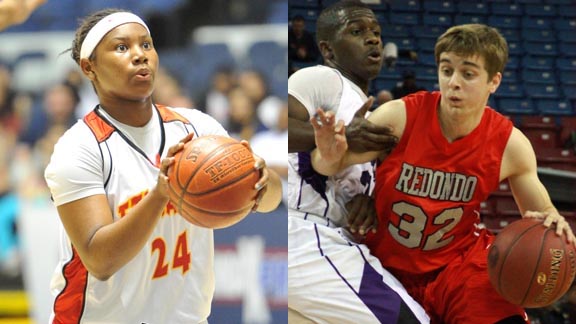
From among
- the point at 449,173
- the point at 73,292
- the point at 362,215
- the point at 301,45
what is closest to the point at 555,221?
the point at 449,173

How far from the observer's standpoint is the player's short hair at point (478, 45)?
245cm

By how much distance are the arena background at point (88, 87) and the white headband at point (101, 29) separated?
3446mm

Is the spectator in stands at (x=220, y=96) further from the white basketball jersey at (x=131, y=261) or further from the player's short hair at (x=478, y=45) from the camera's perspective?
the white basketball jersey at (x=131, y=261)

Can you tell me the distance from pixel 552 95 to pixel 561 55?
2.32 feet

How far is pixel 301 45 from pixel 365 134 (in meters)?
3.71

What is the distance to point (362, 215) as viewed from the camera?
8.09 ft

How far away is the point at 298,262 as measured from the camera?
2492 mm

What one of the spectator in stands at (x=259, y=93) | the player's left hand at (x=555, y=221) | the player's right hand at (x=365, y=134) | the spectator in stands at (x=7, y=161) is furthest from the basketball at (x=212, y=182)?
the spectator in stands at (x=7, y=161)

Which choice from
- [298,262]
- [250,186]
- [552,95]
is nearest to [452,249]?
[298,262]

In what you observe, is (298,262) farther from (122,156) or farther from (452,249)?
(122,156)

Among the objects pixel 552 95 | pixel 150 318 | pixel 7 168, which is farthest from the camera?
pixel 552 95

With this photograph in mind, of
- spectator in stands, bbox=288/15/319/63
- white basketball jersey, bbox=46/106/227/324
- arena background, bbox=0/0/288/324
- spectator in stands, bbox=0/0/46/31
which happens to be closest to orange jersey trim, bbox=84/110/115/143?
white basketball jersey, bbox=46/106/227/324

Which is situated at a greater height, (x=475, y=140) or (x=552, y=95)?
(x=475, y=140)

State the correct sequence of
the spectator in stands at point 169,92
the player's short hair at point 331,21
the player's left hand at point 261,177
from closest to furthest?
the player's left hand at point 261,177
the player's short hair at point 331,21
the spectator in stands at point 169,92
